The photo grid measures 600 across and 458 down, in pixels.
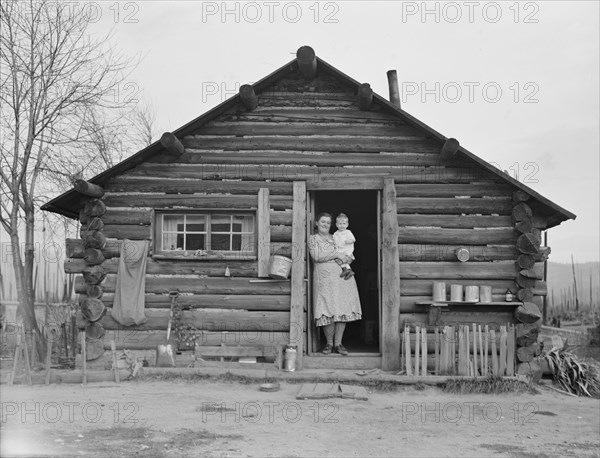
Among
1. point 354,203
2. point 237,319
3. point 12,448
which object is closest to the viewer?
point 12,448

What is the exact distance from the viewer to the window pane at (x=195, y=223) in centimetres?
1339

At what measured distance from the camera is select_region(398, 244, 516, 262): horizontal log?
1305 cm

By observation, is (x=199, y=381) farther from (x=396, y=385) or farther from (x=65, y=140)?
(x=65, y=140)

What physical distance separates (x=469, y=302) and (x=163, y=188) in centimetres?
561

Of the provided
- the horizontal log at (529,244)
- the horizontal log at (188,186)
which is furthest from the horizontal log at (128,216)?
the horizontal log at (529,244)

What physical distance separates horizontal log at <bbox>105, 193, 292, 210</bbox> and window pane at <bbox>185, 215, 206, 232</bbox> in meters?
0.28

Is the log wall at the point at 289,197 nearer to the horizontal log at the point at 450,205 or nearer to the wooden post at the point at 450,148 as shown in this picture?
the horizontal log at the point at 450,205

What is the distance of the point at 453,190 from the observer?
13.2 m

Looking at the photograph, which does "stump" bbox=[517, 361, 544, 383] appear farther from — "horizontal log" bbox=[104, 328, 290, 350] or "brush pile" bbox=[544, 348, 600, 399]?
"horizontal log" bbox=[104, 328, 290, 350]

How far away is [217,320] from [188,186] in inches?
94.1

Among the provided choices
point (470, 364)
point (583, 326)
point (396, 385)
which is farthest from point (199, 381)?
point (583, 326)

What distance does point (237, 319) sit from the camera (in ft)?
42.9

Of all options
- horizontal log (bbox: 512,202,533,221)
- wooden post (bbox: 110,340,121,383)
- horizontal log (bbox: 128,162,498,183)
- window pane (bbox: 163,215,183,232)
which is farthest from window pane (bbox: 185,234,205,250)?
horizontal log (bbox: 512,202,533,221)

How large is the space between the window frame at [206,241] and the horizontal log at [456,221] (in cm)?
A: 260
